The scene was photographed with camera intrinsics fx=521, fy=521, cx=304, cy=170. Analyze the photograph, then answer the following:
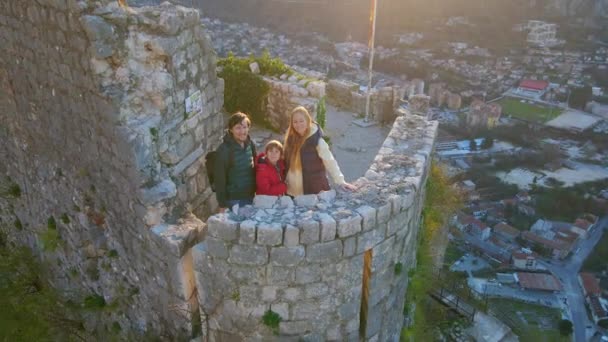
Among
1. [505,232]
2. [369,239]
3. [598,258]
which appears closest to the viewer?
[369,239]

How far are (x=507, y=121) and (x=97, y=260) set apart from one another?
4589cm

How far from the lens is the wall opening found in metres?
4.50

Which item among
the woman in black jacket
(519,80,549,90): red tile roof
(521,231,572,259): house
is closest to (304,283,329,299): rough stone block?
the woman in black jacket

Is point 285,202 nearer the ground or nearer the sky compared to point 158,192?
nearer the sky

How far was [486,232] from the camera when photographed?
3075cm

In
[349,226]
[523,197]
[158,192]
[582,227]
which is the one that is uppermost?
[349,226]

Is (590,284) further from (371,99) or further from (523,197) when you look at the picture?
(371,99)

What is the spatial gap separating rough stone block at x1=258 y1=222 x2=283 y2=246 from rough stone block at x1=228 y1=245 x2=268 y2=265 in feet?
0.25

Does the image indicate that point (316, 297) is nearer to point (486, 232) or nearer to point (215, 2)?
point (486, 232)

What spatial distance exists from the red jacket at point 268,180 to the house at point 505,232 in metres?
29.1

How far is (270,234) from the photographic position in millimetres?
3912

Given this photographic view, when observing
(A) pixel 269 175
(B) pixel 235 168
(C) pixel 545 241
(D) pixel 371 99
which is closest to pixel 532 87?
(C) pixel 545 241

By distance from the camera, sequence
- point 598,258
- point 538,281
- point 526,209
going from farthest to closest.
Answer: point 526,209 → point 598,258 → point 538,281

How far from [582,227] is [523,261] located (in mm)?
5988
